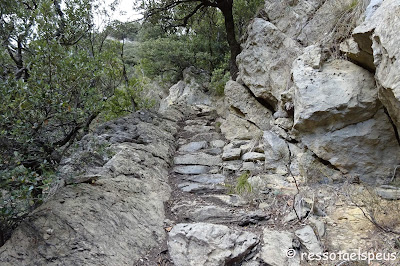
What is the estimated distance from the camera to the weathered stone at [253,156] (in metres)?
5.40

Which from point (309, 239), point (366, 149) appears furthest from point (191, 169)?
point (366, 149)

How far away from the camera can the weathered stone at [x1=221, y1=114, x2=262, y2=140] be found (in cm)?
680

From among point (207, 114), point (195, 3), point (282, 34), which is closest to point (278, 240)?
point (282, 34)

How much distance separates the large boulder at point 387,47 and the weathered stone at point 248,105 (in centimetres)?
335

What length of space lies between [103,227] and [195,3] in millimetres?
9485

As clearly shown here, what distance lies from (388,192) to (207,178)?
2890 mm

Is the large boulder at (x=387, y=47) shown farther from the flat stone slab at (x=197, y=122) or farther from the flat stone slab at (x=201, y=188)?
the flat stone slab at (x=197, y=122)

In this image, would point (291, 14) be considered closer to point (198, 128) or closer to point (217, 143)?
point (217, 143)

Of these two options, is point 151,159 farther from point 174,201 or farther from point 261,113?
point 261,113

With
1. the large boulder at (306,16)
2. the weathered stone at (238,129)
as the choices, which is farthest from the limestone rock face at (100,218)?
the large boulder at (306,16)

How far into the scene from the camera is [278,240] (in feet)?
10.2

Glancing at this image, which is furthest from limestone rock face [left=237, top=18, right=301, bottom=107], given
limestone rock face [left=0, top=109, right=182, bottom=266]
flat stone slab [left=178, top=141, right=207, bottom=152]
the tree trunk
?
limestone rock face [left=0, top=109, right=182, bottom=266]

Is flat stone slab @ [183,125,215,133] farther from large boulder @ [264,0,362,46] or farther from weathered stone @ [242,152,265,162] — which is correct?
large boulder @ [264,0,362,46]

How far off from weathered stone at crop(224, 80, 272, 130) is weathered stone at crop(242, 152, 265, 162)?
1.32m
